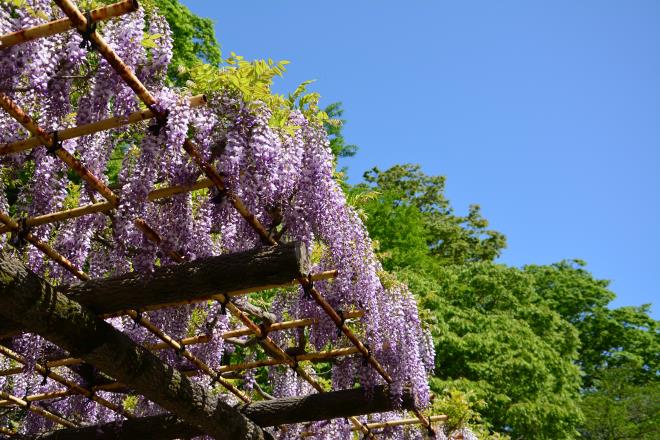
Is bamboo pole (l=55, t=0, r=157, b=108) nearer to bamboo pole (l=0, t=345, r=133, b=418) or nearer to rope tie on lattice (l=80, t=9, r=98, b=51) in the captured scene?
rope tie on lattice (l=80, t=9, r=98, b=51)

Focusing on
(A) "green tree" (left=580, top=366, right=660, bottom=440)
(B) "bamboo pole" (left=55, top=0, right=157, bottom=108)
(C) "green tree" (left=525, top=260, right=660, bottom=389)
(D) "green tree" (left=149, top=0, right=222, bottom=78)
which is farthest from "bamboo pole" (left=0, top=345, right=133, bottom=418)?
(C) "green tree" (left=525, top=260, right=660, bottom=389)

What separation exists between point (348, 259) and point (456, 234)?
54.7ft

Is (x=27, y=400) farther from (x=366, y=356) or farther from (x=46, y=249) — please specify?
(x=366, y=356)

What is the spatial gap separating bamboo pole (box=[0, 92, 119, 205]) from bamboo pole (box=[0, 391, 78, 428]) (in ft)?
11.6

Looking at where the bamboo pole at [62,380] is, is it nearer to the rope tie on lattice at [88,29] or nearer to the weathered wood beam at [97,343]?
the weathered wood beam at [97,343]

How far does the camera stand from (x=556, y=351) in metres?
15.0

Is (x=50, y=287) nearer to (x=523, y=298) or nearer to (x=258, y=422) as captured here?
(x=258, y=422)

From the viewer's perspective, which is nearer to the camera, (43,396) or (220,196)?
(220,196)

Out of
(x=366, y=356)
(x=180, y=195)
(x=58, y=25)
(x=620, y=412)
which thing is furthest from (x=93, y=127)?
(x=620, y=412)

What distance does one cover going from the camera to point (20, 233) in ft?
13.4

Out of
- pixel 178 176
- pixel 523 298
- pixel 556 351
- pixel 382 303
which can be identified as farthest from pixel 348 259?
pixel 523 298

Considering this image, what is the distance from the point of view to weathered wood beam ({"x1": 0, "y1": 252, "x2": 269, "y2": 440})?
127 inches

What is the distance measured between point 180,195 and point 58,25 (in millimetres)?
1549

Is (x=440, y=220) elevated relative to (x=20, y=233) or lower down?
elevated
